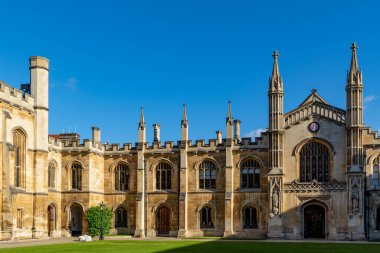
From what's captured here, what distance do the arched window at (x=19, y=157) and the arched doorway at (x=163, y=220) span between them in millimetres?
13986

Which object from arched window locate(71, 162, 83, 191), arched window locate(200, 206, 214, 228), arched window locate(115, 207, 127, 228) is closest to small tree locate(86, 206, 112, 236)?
arched window locate(71, 162, 83, 191)

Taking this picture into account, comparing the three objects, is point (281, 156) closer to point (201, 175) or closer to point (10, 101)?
point (201, 175)

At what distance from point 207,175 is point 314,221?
10335 mm

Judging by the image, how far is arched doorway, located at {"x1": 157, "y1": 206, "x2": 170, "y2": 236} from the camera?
169ft

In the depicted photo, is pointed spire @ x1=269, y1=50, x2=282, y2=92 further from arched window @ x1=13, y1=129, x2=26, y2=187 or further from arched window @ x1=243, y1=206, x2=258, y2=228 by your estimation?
arched window @ x1=13, y1=129, x2=26, y2=187

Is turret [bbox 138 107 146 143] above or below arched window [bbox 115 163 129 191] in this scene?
above

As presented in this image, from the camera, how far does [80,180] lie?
5106 centimetres

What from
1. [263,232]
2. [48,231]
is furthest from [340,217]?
[48,231]

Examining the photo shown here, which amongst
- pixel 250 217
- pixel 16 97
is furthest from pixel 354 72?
pixel 16 97

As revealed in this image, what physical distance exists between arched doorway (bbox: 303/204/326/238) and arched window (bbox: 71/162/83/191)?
67.6ft

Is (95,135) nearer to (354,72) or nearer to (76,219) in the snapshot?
(76,219)

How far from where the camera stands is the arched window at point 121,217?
173 feet

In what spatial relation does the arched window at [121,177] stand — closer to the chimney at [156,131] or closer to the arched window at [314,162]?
the chimney at [156,131]

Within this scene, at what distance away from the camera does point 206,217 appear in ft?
165
